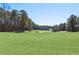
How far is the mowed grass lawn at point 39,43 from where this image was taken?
27281mm

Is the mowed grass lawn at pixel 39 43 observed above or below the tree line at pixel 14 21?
below

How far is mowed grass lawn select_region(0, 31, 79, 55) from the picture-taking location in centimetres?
2728

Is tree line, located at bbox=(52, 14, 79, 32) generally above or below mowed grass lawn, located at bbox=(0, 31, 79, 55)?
above

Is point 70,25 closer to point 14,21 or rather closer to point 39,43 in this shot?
point 39,43

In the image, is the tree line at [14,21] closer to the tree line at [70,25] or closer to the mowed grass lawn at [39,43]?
the mowed grass lawn at [39,43]

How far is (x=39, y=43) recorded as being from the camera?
27.3 m

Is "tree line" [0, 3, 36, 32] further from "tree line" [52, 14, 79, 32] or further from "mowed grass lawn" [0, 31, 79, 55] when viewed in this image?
"tree line" [52, 14, 79, 32]

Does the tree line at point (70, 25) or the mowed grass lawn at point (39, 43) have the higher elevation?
the tree line at point (70, 25)

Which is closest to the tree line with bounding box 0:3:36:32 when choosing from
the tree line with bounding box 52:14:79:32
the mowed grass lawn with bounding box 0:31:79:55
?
the mowed grass lawn with bounding box 0:31:79:55

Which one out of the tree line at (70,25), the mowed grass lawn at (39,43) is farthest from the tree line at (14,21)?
the tree line at (70,25)

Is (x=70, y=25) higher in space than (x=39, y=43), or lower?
higher

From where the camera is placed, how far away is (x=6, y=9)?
27.4m

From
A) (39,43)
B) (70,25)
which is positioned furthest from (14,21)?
(70,25)
